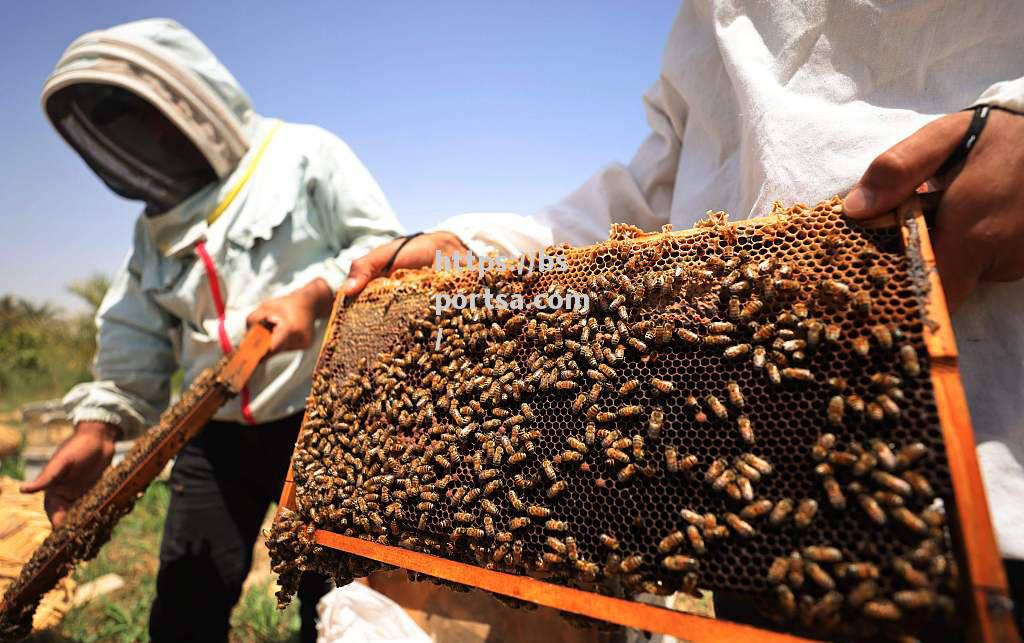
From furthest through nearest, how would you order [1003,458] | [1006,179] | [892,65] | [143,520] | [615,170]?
[143,520], [615,170], [892,65], [1003,458], [1006,179]

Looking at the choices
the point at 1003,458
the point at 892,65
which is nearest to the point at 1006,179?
the point at 892,65

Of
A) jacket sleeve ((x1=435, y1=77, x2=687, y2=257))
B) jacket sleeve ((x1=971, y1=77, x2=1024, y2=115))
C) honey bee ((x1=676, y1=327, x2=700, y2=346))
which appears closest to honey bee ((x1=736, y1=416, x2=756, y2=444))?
honey bee ((x1=676, y1=327, x2=700, y2=346))

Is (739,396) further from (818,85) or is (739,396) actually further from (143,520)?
(143,520)

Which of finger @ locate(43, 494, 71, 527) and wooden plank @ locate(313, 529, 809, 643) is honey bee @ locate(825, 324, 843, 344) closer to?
wooden plank @ locate(313, 529, 809, 643)

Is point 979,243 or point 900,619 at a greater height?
point 979,243

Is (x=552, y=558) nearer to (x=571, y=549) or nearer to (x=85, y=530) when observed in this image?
(x=571, y=549)

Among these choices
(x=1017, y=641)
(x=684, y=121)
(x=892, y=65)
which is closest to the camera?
(x=1017, y=641)

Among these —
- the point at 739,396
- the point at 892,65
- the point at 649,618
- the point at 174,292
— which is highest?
the point at 174,292
